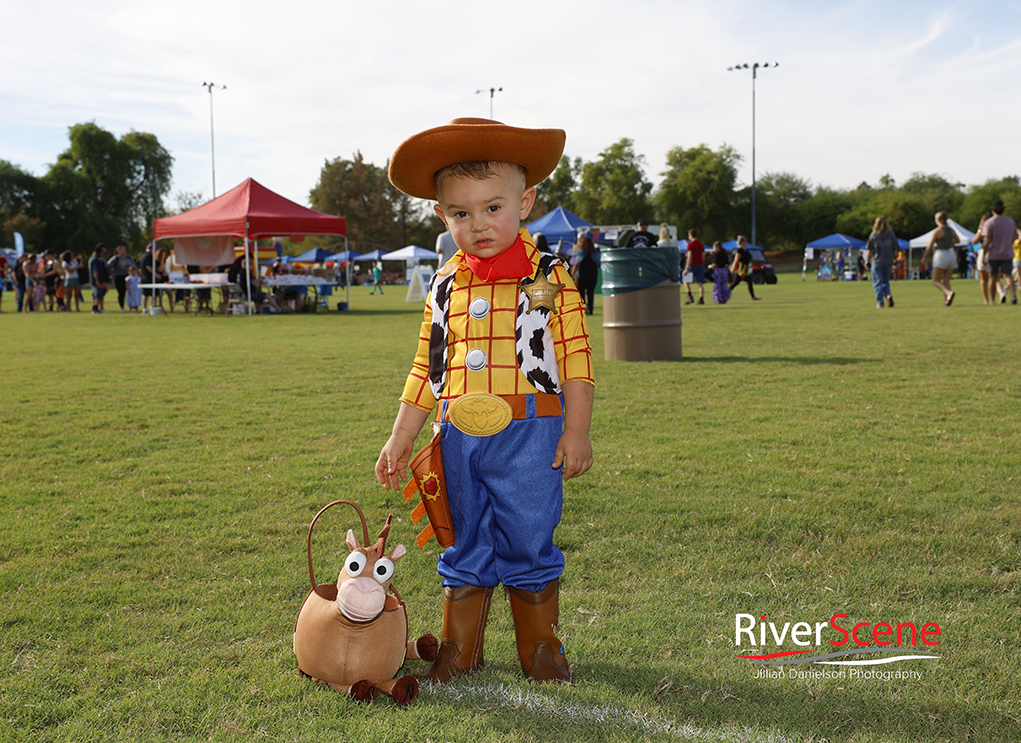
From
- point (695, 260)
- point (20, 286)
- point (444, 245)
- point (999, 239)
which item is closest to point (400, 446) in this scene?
point (444, 245)

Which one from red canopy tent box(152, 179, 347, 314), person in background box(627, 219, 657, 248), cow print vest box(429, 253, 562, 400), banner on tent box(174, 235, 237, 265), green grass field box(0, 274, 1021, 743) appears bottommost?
green grass field box(0, 274, 1021, 743)

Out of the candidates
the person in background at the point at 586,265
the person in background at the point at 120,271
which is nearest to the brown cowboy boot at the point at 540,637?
the person in background at the point at 586,265

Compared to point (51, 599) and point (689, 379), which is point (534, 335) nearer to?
point (51, 599)

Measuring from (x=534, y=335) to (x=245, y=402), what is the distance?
5785mm

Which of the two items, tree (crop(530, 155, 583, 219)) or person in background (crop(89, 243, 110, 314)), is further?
tree (crop(530, 155, 583, 219))

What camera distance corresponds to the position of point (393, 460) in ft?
8.54

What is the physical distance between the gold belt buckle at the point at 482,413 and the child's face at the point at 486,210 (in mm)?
427

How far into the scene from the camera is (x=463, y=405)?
2.43 meters

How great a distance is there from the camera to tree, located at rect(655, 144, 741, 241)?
74.4m

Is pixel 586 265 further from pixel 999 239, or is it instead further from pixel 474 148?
pixel 474 148

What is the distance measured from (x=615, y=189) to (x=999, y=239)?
5979 cm

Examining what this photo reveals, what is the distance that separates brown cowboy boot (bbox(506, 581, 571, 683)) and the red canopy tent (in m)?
18.5

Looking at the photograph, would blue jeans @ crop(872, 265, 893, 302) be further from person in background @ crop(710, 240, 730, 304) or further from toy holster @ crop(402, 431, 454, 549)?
toy holster @ crop(402, 431, 454, 549)

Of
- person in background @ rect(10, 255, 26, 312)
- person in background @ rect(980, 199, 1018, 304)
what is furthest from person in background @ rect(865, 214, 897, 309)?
person in background @ rect(10, 255, 26, 312)
